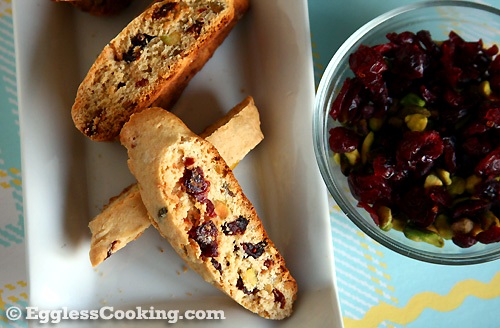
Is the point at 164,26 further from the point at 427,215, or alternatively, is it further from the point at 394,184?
the point at 427,215

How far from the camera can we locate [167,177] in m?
1.80

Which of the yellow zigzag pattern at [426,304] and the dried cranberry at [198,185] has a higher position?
the dried cranberry at [198,185]

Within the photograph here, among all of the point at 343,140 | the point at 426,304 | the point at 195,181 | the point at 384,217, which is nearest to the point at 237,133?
the point at 195,181

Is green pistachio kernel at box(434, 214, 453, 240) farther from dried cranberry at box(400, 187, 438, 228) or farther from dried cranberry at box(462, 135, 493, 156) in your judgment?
dried cranberry at box(462, 135, 493, 156)

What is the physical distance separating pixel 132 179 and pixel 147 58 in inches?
18.7

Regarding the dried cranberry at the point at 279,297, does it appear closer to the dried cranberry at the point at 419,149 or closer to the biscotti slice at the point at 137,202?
the biscotti slice at the point at 137,202

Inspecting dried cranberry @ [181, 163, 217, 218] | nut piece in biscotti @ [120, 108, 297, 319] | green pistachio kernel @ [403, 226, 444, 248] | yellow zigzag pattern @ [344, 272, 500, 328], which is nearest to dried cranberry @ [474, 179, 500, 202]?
green pistachio kernel @ [403, 226, 444, 248]

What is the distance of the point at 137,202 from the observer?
1.92 metres

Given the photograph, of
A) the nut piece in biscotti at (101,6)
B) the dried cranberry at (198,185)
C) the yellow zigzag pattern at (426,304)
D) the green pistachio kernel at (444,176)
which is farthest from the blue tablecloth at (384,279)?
the nut piece in biscotti at (101,6)

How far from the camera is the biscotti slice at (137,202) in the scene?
1925mm

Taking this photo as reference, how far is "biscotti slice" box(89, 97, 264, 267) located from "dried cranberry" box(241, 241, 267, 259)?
312 mm

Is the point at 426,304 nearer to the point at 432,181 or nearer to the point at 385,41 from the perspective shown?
the point at 432,181

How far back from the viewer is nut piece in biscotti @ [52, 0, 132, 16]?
6.82 ft

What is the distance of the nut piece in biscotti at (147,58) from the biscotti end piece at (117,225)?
0.32 meters
